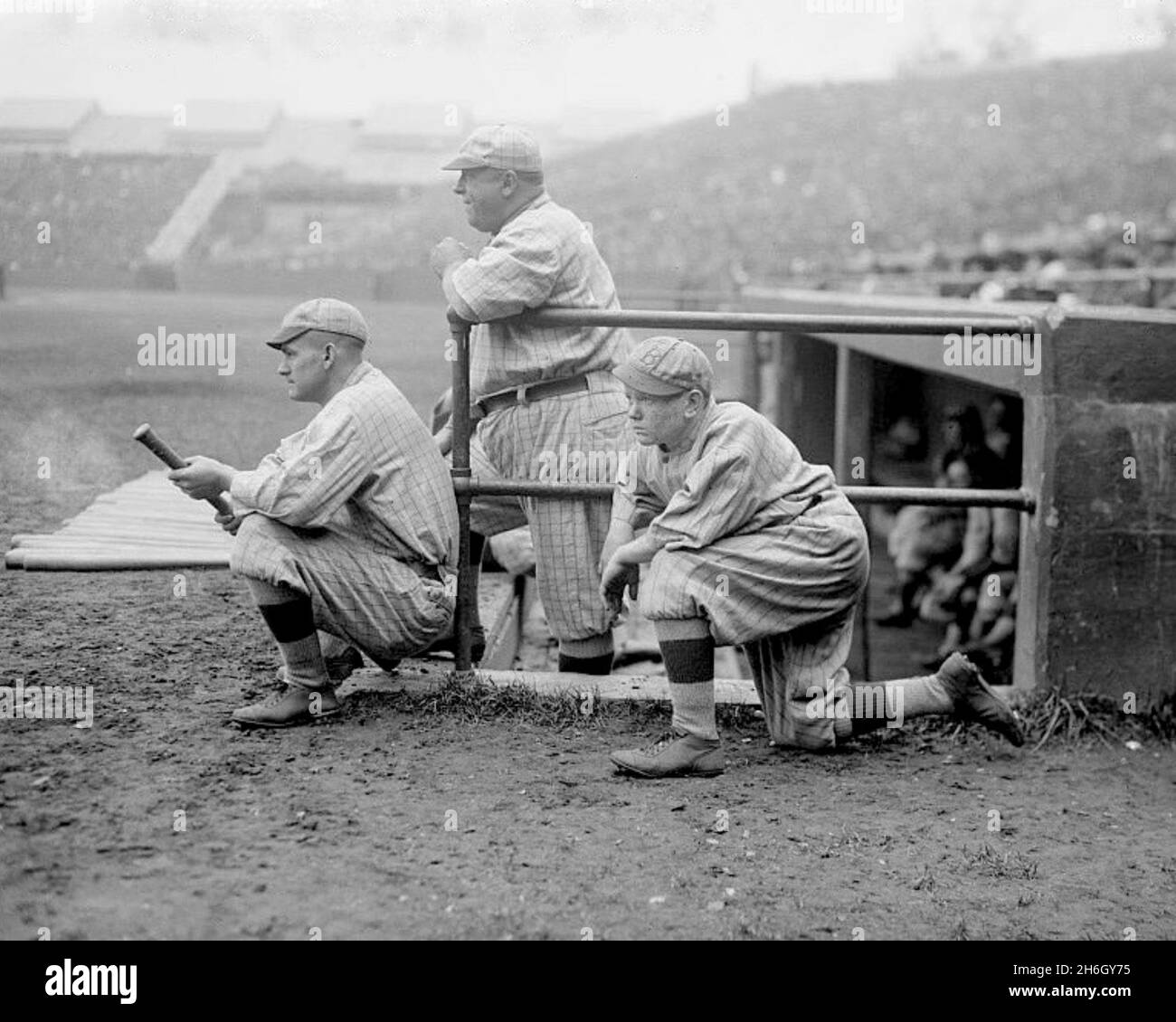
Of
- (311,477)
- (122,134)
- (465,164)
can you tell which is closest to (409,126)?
(122,134)

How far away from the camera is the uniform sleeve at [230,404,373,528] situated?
4.01 meters

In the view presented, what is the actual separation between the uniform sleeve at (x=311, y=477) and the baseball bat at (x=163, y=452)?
9 cm

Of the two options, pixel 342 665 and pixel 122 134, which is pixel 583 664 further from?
pixel 122 134

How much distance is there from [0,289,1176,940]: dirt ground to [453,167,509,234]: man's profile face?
135cm

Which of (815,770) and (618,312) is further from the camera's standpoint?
(618,312)

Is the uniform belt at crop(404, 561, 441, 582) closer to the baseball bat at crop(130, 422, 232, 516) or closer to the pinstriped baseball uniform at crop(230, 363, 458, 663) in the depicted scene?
the pinstriped baseball uniform at crop(230, 363, 458, 663)

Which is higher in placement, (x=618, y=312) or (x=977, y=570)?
(x=618, y=312)

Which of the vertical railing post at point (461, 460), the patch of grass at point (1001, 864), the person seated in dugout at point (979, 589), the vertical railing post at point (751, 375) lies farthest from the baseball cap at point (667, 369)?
the vertical railing post at point (751, 375)

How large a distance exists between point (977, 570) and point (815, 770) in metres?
6.37

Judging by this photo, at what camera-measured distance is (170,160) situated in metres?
5.73
